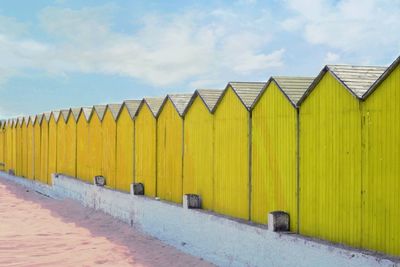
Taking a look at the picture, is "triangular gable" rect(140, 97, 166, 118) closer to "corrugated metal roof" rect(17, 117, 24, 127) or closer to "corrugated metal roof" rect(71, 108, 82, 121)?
"corrugated metal roof" rect(71, 108, 82, 121)

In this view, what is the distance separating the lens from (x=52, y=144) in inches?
953

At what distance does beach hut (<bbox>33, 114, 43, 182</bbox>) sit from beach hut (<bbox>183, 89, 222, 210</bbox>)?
52.0ft

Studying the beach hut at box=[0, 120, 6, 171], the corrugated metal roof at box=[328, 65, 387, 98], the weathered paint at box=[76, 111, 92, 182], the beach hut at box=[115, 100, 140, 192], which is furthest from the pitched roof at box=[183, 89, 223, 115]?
the beach hut at box=[0, 120, 6, 171]

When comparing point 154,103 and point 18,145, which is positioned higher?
point 154,103

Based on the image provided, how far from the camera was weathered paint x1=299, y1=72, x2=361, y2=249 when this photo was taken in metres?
7.17

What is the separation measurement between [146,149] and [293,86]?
6084 mm

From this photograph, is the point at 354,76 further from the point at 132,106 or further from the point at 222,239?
the point at 132,106

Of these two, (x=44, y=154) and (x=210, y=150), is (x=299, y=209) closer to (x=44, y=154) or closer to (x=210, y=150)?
(x=210, y=150)

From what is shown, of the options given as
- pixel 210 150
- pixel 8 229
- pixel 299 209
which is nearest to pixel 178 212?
pixel 210 150

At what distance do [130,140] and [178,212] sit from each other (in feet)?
13.9

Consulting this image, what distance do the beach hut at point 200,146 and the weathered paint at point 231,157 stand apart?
260 mm

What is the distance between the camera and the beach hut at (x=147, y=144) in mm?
13680

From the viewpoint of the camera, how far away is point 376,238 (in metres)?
6.77

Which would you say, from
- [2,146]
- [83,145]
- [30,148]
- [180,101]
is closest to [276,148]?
[180,101]
